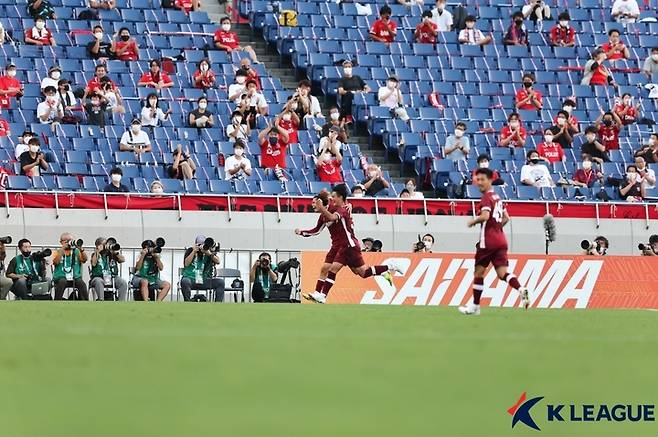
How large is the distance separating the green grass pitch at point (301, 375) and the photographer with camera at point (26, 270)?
7.79m

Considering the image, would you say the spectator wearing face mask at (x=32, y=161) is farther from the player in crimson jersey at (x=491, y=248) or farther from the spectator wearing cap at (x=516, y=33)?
the spectator wearing cap at (x=516, y=33)

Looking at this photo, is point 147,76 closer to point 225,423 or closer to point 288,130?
point 288,130

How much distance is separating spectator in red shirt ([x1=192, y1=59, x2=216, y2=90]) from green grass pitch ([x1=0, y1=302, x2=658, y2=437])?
1418 centimetres

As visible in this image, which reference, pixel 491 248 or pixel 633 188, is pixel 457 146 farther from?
pixel 491 248

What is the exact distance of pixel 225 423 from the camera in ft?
28.3

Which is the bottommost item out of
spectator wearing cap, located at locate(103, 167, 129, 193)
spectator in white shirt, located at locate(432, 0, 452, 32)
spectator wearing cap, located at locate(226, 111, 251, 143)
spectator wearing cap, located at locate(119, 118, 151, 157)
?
spectator wearing cap, located at locate(103, 167, 129, 193)

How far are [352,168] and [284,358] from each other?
60.0 feet

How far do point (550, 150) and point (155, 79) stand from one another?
8.26m

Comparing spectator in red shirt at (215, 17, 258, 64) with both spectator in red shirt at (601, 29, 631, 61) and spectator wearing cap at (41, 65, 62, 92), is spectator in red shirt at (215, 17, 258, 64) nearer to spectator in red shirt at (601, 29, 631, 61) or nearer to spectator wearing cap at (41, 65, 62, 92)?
spectator wearing cap at (41, 65, 62, 92)

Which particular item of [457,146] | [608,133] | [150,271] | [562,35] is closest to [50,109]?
[150,271]

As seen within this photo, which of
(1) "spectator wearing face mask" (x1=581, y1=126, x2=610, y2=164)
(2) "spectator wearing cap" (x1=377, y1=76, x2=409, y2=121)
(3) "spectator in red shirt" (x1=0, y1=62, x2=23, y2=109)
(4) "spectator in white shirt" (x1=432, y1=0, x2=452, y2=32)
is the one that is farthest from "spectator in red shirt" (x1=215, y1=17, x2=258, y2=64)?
(1) "spectator wearing face mask" (x1=581, y1=126, x2=610, y2=164)

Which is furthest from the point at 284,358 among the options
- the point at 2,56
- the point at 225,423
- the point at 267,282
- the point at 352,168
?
the point at 2,56

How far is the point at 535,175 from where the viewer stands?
30.6 meters

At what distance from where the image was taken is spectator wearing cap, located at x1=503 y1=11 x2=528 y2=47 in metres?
35.6
